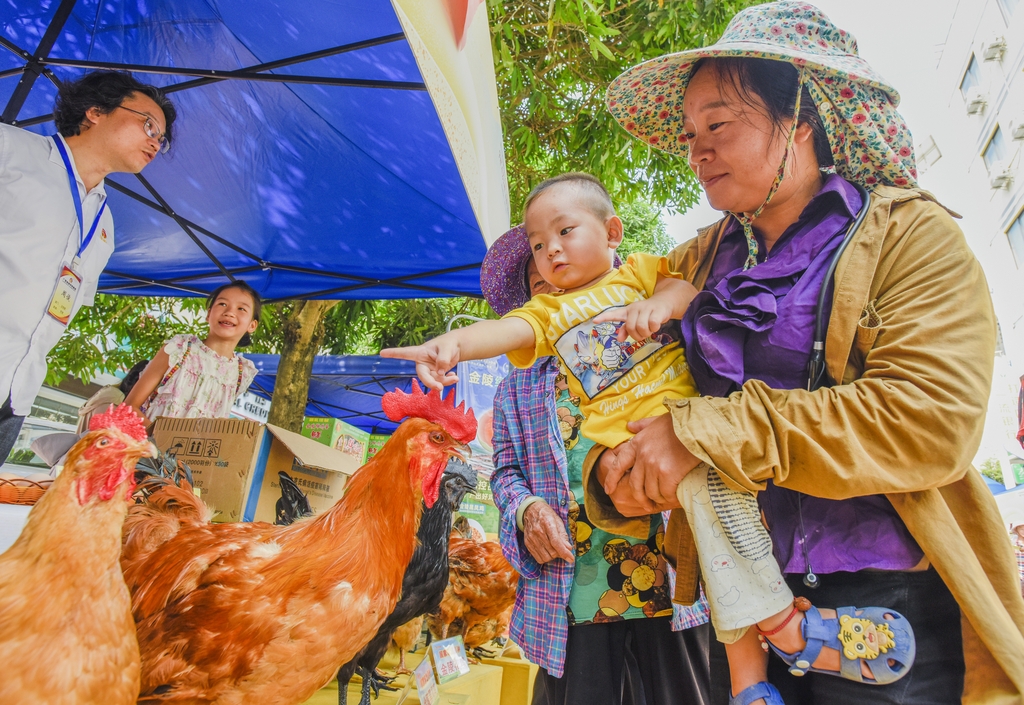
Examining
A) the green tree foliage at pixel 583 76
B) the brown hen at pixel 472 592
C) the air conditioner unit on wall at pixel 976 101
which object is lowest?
the brown hen at pixel 472 592

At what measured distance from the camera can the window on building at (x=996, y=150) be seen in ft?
48.2

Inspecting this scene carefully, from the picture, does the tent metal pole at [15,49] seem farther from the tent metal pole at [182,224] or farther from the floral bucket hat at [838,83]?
the floral bucket hat at [838,83]

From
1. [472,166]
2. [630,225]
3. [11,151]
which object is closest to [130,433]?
[472,166]

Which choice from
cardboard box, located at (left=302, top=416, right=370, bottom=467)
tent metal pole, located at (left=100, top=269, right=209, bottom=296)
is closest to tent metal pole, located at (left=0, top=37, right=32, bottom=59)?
tent metal pole, located at (left=100, top=269, right=209, bottom=296)

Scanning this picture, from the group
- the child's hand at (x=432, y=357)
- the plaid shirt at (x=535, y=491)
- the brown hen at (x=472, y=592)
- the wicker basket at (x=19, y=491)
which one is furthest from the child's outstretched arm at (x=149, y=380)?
the child's hand at (x=432, y=357)

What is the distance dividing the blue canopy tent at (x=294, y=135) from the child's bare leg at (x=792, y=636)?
1.52 m

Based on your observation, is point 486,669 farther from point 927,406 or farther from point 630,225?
point 630,225

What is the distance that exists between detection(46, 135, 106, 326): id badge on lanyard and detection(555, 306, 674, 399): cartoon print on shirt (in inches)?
80.8

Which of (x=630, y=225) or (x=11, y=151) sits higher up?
(x=630, y=225)

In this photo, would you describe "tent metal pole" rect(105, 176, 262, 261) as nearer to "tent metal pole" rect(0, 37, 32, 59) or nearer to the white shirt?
"tent metal pole" rect(0, 37, 32, 59)

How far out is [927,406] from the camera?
835 millimetres

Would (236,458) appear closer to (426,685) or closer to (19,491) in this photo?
(19,491)

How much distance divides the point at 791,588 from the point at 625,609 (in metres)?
0.70

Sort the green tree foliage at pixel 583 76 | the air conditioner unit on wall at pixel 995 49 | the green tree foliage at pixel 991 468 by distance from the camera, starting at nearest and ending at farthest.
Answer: the green tree foliage at pixel 583 76
the air conditioner unit on wall at pixel 995 49
the green tree foliage at pixel 991 468
